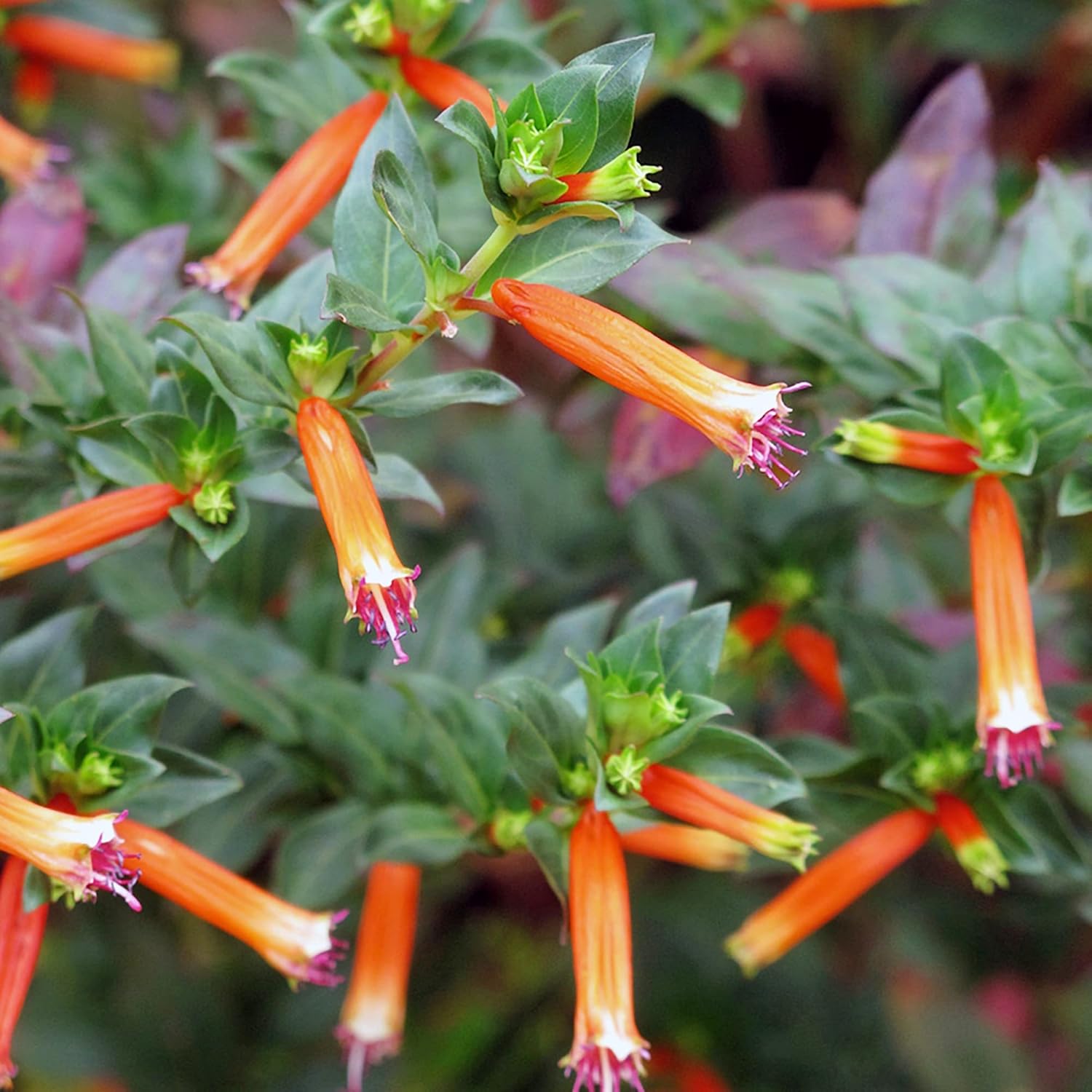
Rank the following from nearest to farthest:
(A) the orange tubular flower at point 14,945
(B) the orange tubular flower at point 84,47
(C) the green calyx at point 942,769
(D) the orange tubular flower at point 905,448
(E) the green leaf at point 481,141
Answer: (E) the green leaf at point 481,141 < (A) the orange tubular flower at point 14,945 < (D) the orange tubular flower at point 905,448 < (C) the green calyx at point 942,769 < (B) the orange tubular flower at point 84,47

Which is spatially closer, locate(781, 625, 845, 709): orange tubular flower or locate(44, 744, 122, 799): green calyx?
locate(44, 744, 122, 799): green calyx

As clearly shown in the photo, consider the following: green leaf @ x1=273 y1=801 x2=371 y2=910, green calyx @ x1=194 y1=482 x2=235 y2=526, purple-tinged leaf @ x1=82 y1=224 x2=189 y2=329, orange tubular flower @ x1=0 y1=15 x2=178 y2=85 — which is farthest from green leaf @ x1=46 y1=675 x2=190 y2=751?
orange tubular flower @ x1=0 y1=15 x2=178 y2=85

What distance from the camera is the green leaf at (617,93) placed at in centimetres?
76

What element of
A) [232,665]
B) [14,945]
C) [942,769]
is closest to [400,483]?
[232,665]

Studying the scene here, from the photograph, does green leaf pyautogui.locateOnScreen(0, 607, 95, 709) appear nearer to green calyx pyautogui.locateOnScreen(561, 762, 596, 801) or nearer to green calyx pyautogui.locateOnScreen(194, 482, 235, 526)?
green calyx pyautogui.locateOnScreen(194, 482, 235, 526)

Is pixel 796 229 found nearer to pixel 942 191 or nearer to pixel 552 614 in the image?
pixel 942 191

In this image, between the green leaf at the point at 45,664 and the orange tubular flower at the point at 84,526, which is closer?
the orange tubular flower at the point at 84,526

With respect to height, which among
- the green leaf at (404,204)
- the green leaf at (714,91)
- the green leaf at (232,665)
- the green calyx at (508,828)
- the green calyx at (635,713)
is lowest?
the green calyx at (508,828)

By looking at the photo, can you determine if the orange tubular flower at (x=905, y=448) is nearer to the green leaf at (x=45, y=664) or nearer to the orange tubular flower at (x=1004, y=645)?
the orange tubular flower at (x=1004, y=645)

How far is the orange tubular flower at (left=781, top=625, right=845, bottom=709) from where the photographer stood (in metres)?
1.28

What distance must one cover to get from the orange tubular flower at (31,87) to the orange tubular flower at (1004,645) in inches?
46.8

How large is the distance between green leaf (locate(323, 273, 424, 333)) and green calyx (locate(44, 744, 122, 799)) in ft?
1.18

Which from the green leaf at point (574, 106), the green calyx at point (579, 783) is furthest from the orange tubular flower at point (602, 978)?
the green leaf at point (574, 106)

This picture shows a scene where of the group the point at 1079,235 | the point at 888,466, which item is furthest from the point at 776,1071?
the point at 1079,235
